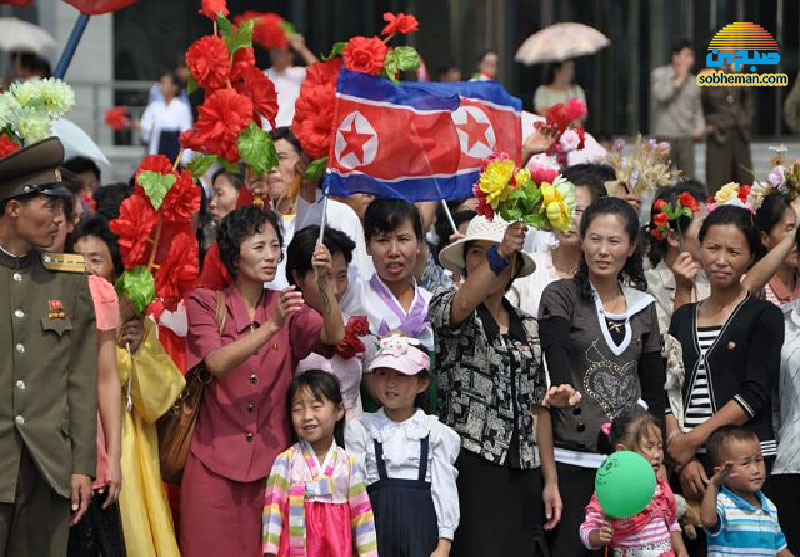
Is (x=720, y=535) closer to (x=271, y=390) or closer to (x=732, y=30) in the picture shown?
(x=271, y=390)

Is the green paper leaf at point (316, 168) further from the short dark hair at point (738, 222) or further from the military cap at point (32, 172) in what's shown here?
the short dark hair at point (738, 222)

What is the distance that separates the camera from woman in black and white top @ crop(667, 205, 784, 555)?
25.0ft

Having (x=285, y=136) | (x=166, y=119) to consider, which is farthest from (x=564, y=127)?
(x=166, y=119)

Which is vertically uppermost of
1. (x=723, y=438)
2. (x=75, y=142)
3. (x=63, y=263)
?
(x=75, y=142)

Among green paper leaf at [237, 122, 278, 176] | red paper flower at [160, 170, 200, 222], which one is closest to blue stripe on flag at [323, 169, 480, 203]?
green paper leaf at [237, 122, 278, 176]

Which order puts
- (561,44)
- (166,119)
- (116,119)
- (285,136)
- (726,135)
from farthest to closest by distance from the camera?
(116,119) → (726,135) → (166,119) → (561,44) → (285,136)

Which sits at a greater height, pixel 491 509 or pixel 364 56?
pixel 364 56

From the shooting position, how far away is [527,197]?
6.67 meters

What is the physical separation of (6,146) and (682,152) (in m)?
11.2

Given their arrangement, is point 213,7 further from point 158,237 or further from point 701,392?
point 701,392

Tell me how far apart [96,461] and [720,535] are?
2.87m

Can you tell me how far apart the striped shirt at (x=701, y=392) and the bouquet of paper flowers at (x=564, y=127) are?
137cm

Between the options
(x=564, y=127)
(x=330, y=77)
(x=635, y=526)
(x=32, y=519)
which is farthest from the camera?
(x=564, y=127)

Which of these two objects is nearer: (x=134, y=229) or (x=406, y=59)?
(x=134, y=229)
